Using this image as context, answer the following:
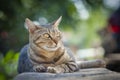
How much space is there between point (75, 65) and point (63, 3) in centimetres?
583

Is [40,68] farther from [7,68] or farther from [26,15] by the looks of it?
[26,15]

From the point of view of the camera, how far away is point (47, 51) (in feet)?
18.8

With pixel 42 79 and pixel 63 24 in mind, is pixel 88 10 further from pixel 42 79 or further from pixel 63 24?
pixel 42 79

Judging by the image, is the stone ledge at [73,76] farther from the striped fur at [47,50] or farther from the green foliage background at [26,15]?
the green foliage background at [26,15]

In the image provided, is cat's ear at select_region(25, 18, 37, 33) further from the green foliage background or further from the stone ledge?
the green foliage background

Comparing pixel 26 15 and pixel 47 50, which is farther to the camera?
pixel 26 15

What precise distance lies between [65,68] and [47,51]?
0.29 metres

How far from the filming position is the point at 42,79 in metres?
5.52

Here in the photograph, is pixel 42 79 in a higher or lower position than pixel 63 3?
lower

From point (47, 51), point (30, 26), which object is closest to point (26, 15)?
point (30, 26)

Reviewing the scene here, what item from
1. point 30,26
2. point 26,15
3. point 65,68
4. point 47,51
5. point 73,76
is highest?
point 26,15

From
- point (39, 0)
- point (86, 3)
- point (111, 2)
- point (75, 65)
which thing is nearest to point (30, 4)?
point (39, 0)

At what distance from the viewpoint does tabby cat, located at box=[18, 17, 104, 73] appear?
5.72 meters

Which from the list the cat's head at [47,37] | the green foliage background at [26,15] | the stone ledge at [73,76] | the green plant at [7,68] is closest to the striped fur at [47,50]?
the cat's head at [47,37]
